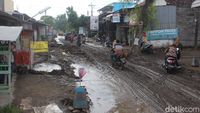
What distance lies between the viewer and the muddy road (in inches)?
468

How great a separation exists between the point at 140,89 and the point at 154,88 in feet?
1.75

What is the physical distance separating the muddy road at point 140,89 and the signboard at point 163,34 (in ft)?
35.5

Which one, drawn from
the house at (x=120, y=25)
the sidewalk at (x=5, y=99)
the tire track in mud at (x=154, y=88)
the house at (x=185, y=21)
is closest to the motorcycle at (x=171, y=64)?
the tire track in mud at (x=154, y=88)

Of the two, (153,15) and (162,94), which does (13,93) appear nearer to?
(162,94)

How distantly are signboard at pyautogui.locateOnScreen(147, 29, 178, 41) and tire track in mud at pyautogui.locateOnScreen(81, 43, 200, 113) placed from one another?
12130 mm

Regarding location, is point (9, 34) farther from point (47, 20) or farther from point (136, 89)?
point (47, 20)

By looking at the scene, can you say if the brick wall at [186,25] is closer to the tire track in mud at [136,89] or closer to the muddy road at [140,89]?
the muddy road at [140,89]

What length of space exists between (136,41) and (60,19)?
130m

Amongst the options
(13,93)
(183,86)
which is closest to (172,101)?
(183,86)

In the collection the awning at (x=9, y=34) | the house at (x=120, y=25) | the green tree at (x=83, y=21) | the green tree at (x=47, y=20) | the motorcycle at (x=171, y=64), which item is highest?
the green tree at (x=47, y=20)

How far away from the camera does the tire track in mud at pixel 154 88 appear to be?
488 inches

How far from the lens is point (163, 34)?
32812mm

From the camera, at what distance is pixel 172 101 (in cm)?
1223

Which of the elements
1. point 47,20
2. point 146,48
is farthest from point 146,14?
point 47,20
